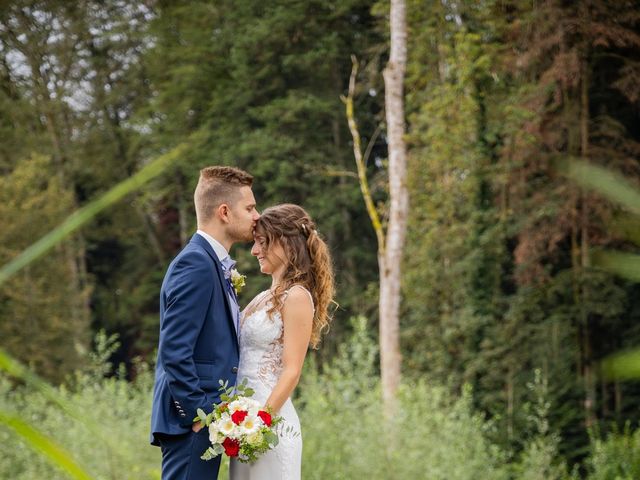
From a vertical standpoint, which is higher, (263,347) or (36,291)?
(263,347)

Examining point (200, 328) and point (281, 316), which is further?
point (281, 316)

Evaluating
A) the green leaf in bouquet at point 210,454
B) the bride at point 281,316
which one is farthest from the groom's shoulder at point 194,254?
the green leaf in bouquet at point 210,454

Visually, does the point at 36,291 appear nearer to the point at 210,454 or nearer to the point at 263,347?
the point at 263,347

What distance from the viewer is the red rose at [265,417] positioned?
287 cm

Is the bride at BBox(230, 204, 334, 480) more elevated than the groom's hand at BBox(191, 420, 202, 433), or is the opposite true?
the bride at BBox(230, 204, 334, 480)

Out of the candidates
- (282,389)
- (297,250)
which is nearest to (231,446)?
(282,389)

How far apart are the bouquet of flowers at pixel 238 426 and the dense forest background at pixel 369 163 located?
17.0ft

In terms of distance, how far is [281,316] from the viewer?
3.21 m

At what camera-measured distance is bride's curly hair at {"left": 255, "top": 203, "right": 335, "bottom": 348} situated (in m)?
3.23

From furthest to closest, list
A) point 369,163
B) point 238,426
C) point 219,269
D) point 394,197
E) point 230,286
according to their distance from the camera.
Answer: point 369,163, point 394,197, point 230,286, point 219,269, point 238,426

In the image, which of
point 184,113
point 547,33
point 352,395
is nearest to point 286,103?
point 184,113

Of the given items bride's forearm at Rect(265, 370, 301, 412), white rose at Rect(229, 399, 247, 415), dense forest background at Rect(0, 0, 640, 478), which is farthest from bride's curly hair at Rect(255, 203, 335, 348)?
dense forest background at Rect(0, 0, 640, 478)

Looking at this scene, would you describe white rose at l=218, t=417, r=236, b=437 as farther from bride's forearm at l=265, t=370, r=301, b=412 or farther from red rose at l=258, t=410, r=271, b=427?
bride's forearm at l=265, t=370, r=301, b=412

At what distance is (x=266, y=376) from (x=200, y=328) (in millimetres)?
450
